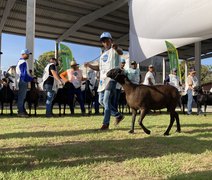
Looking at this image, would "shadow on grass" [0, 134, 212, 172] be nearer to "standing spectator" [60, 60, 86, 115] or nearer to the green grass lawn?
the green grass lawn

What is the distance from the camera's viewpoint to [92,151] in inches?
187

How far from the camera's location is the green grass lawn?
3537 mm

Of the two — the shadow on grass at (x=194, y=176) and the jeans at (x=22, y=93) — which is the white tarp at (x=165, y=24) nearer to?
the jeans at (x=22, y=93)

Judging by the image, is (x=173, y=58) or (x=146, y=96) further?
(x=173, y=58)

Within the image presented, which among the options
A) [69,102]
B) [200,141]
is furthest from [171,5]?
[200,141]

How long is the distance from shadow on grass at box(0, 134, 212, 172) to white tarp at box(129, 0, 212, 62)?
52.2 feet

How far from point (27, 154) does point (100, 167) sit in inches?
46.2

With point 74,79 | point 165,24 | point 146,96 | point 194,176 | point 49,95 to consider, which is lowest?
point 194,176

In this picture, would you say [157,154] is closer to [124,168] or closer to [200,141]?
[124,168]

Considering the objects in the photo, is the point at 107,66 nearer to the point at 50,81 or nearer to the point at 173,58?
the point at 50,81

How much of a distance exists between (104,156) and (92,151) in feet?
1.20

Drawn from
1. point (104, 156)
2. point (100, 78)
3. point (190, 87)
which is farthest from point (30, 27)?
point (104, 156)

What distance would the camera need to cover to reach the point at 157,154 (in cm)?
463

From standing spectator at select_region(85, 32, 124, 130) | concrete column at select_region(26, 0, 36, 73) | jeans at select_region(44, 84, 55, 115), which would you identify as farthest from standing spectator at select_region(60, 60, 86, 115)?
concrete column at select_region(26, 0, 36, 73)
